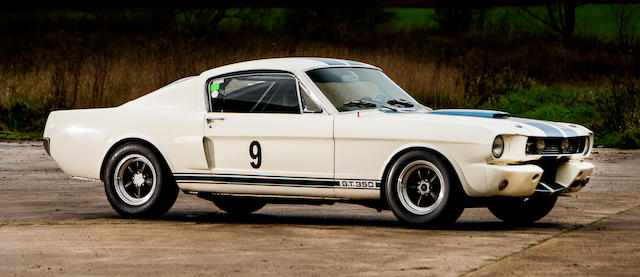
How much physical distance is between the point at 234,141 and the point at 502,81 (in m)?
14.6

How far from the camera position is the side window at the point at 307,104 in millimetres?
10328

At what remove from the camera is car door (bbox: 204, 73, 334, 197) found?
402 inches

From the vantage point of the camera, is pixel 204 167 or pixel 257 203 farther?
pixel 257 203

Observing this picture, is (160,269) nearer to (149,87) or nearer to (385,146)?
(385,146)

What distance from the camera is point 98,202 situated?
42.0ft

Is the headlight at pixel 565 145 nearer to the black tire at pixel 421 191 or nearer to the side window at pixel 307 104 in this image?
the black tire at pixel 421 191

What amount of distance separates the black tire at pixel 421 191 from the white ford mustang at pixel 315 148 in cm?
1

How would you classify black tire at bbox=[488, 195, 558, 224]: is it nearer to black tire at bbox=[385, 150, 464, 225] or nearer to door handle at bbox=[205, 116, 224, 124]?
black tire at bbox=[385, 150, 464, 225]

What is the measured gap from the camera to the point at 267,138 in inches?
410

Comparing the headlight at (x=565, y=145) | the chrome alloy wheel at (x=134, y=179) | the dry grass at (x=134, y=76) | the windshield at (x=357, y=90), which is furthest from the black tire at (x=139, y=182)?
Answer: the dry grass at (x=134, y=76)

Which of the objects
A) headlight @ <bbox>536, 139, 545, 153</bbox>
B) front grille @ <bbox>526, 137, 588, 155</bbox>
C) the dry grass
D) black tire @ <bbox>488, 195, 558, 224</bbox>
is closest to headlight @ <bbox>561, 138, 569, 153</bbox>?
front grille @ <bbox>526, 137, 588, 155</bbox>

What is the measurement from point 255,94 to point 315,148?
0.86m

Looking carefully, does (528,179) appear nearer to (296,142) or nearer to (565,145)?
(565,145)

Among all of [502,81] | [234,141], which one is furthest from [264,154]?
[502,81]
